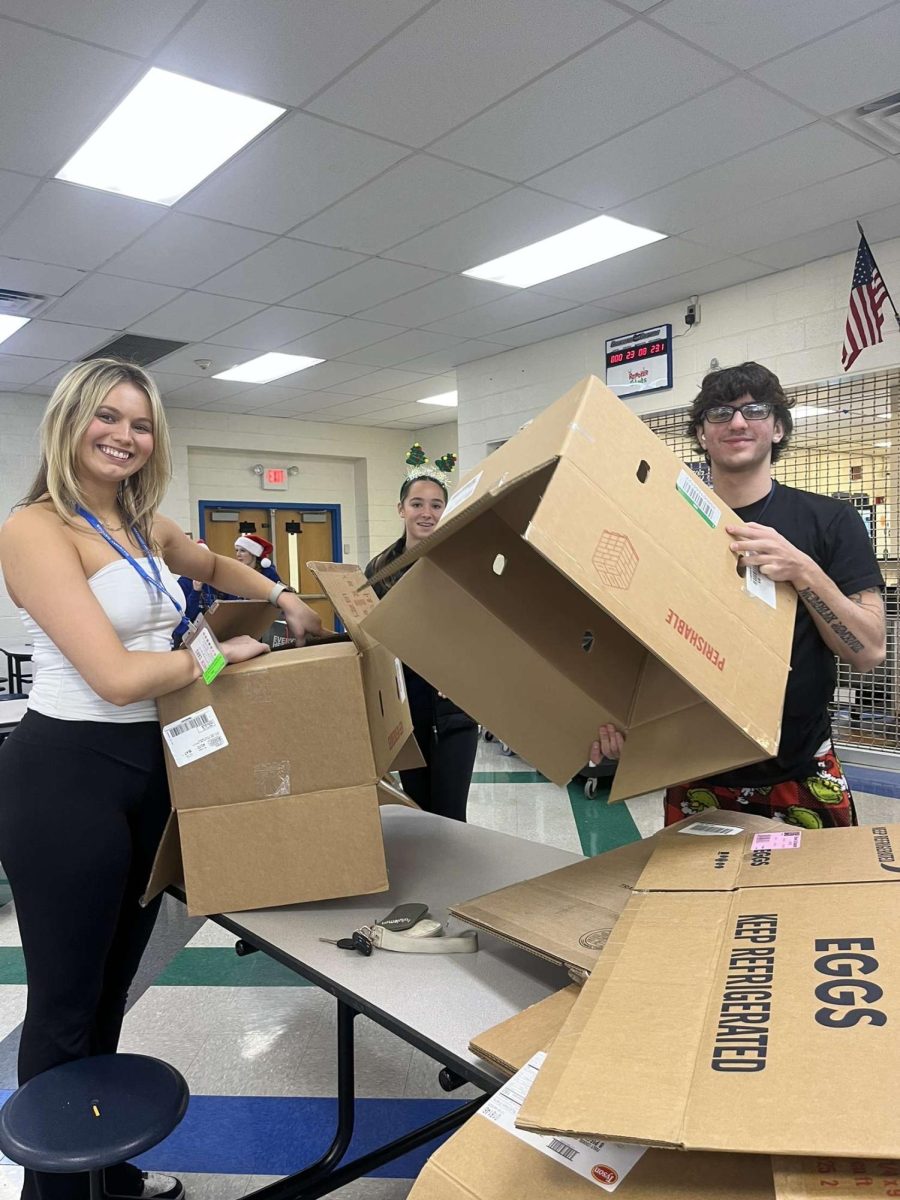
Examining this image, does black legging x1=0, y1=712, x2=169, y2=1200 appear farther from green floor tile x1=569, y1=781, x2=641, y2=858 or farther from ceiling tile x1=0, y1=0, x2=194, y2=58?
green floor tile x1=569, y1=781, x2=641, y2=858

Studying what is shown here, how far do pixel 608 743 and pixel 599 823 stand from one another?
285 cm

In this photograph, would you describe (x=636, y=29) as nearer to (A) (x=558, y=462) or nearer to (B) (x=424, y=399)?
(A) (x=558, y=462)

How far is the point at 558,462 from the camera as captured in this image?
3.13 ft

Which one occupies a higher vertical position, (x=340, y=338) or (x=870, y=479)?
(x=340, y=338)

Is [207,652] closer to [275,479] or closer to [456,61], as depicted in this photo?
[456,61]

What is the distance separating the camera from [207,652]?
4.23ft

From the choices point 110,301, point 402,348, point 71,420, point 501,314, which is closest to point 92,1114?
point 71,420

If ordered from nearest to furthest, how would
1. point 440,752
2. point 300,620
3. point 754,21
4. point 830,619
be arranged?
point 830,619 → point 300,620 → point 440,752 → point 754,21

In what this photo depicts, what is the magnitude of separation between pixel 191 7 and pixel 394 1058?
3028 millimetres

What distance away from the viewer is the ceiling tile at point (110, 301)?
4934 millimetres

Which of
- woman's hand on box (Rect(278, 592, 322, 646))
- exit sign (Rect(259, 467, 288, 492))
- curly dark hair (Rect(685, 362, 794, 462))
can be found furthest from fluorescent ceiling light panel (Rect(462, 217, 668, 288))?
exit sign (Rect(259, 467, 288, 492))

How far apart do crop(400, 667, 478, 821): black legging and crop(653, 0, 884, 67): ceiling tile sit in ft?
7.23

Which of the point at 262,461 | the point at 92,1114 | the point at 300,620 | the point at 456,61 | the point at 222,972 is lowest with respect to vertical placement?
the point at 222,972

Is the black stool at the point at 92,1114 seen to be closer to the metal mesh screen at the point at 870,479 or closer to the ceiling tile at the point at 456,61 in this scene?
the ceiling tile at the point at 456,61
